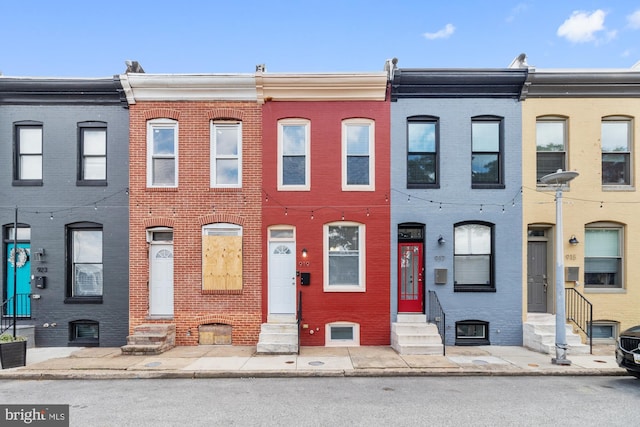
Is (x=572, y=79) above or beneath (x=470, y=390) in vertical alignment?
above

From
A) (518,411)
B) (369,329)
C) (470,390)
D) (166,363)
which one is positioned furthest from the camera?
(369,329)

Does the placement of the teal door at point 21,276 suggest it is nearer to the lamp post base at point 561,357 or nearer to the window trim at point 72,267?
the window trim at point 72,267

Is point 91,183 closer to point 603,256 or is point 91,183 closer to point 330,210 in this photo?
point 330,210

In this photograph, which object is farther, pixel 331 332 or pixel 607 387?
pixel 331 332

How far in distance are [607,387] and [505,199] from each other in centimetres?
503

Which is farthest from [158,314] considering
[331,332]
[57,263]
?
[331,332]

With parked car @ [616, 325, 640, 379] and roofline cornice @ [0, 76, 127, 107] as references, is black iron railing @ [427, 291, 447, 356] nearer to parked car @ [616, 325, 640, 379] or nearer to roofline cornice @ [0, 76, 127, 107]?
parked car @ [616, 325, 640, 379]

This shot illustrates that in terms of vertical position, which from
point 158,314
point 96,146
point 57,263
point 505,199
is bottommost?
point 158,314

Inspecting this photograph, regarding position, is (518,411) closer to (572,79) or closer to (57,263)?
(572,79)

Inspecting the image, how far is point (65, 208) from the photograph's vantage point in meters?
10.3

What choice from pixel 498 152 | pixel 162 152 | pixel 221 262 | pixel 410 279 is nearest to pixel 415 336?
pixel 410 279

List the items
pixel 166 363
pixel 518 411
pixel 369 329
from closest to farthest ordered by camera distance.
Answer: pixel 518 411 < pixel 166 363 < pixel 369 329

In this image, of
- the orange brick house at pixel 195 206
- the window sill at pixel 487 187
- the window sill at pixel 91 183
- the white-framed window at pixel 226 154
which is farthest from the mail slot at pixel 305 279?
the window sill at pixel 91 183

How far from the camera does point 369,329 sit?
10078 mm
